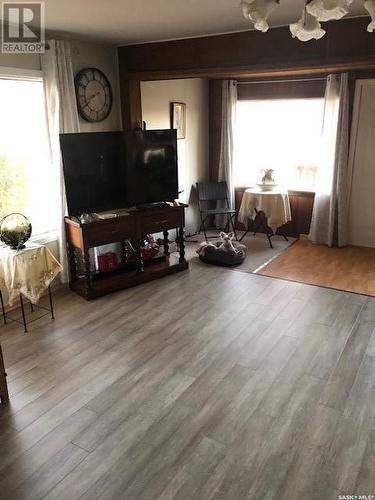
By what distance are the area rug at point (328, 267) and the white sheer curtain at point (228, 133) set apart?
1.50 meters

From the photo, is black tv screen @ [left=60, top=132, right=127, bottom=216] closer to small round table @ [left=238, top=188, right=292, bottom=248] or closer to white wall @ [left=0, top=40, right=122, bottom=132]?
white wall @ [left=0, top=40, right=122, bottom=132]

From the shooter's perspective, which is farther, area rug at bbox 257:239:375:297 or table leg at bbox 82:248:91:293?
area rug at bbox 257:239:375:297

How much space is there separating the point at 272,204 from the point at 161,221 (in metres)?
1.86

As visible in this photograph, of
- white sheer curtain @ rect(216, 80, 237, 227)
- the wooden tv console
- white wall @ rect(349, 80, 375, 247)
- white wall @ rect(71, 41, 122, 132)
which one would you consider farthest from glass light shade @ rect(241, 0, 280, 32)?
white sheer curtain @ rect(216, 80, 237, 227)

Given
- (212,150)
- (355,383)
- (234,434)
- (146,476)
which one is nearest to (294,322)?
(355,383)

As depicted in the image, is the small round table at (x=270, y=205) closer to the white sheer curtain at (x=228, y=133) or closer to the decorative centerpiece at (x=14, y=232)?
the white sheer curtain at (x=228, y=133)

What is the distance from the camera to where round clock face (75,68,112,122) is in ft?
13.9

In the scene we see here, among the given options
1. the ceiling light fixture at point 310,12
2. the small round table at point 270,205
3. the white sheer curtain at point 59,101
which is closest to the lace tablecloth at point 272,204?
the small round table at point 270,205

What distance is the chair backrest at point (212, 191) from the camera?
244 inches

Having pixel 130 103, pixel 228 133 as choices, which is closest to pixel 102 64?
pixel 130 103

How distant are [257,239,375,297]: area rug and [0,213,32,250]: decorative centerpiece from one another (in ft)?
8.59

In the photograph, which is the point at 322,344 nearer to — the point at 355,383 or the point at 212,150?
the point at 355,383

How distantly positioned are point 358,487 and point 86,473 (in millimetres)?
1318

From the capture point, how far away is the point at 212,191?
627cm
